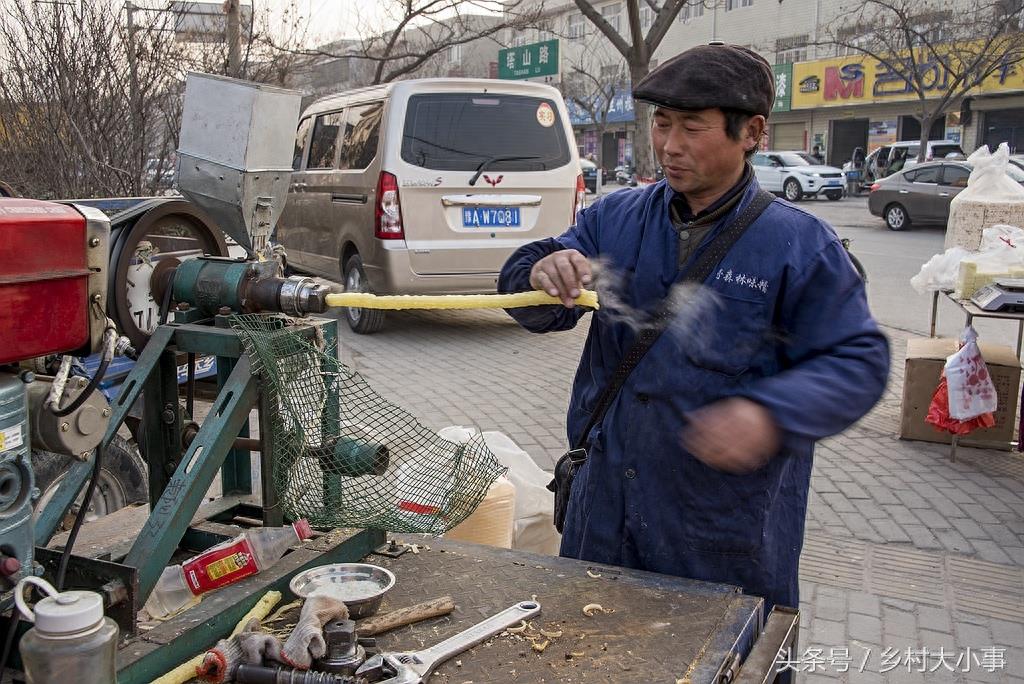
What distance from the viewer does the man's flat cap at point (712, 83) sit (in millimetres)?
2084

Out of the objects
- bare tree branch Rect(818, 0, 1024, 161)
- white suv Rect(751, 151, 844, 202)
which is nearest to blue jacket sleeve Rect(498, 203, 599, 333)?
bare tree branch Rect(818, 0, 1024, 161)

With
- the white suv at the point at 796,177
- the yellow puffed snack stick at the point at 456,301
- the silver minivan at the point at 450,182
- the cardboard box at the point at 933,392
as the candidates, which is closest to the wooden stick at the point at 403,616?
the yellow puffed snack stick at the point at 456,301

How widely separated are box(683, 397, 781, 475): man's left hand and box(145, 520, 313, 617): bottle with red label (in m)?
0.96

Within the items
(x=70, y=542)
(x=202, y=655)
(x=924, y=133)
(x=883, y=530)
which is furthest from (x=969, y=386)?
(x=924, y=133)

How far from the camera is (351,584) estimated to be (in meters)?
2.07

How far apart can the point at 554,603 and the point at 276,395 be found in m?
0.75

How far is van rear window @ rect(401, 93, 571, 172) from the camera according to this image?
838 cm

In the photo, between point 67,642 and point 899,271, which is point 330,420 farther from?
point 899,271

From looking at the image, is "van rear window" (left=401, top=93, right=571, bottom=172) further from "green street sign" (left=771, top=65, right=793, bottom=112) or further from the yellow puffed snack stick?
"green street sign" (left=771, top=65, right=793, bottom=112)

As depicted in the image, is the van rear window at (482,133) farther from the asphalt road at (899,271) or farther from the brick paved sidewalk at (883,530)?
the asphalt road at (899,271)

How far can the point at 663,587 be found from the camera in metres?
2.11

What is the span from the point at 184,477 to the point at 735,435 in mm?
1110

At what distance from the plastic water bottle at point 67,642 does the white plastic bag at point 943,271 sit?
19.0 ft

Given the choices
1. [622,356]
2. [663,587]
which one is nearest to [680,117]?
[622,356]
